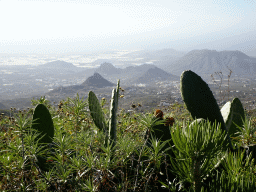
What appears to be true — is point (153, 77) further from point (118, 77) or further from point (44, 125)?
point (44, 125)

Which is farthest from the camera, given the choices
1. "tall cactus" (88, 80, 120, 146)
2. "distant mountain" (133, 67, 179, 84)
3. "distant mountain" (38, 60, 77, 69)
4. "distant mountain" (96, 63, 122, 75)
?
"distant mountain" (38, 60, 77, 69)

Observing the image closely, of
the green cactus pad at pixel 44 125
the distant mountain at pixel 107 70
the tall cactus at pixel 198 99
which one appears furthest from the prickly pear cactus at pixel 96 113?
the distant mountain at pixel 107 70


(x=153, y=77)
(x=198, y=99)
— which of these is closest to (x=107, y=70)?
(x=153, y=77)

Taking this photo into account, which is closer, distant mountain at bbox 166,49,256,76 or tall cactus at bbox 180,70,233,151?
tall cactus at bbox 180,70,233,151

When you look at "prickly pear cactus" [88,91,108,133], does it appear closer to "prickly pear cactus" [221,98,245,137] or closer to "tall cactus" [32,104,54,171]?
"tall cactus" [32,104,54,171]

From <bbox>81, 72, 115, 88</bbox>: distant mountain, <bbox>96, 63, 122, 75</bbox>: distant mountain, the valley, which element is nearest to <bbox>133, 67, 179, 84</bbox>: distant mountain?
the valley

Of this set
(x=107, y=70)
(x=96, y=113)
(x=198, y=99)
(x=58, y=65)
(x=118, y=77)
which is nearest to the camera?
(x=198, y=99)

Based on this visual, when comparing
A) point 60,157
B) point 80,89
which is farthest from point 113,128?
point 80,89
